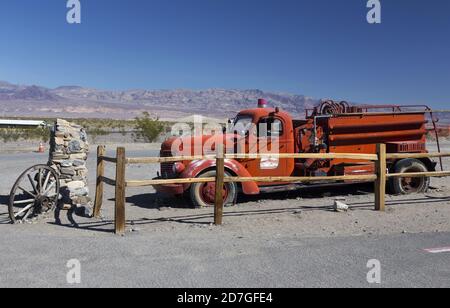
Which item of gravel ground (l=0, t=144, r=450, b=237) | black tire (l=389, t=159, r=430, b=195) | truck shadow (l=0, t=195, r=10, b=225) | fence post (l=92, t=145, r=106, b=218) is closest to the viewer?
gravel ground (l=0, t=144, r=450, b=237)

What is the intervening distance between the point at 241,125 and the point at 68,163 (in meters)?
3.83

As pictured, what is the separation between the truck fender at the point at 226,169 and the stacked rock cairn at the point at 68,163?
2048mm

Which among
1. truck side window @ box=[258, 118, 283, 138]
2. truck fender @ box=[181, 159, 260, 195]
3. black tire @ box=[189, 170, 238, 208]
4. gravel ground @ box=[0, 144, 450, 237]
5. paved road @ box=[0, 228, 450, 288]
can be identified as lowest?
paved road @ box=[0, 228, 450, 288]

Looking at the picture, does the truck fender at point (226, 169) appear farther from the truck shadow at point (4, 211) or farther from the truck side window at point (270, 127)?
the truck shadow at point (4, 211)

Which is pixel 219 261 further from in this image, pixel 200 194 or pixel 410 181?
pixel 410 181

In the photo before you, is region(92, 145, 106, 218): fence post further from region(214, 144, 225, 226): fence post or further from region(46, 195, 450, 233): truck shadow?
region(214, 144, 225, 226): fence post

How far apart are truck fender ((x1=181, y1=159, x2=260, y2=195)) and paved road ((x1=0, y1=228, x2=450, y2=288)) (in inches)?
108

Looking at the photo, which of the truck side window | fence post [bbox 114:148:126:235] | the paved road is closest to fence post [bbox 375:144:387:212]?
the paved road

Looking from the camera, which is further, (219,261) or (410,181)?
(410,181)

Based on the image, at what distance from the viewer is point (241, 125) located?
36.9 feet

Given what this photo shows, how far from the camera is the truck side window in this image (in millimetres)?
11023

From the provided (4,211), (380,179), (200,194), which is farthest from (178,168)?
(380,179)

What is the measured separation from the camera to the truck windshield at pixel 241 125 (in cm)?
1104

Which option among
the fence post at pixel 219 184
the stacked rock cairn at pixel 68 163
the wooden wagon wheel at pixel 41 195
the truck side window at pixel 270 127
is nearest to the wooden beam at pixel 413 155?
the truck side window at pixel 270 127
